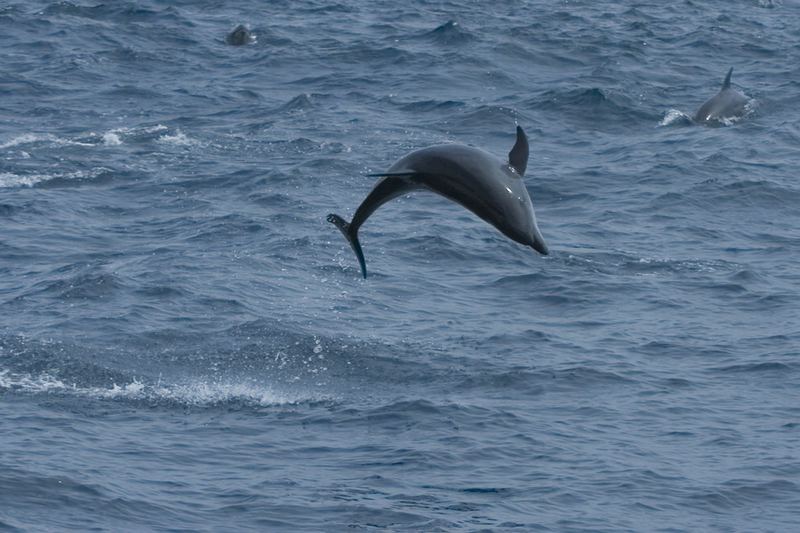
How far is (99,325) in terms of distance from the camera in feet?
100

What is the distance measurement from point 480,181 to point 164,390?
492 inches

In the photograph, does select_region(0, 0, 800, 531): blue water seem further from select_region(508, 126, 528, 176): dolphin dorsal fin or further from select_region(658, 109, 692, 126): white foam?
select_region(508, 126, 528, 176): dolphin dorsal fin

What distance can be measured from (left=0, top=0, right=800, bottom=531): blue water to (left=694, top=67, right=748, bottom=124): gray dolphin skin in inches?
21.7

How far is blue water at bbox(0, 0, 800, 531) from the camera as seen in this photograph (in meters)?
24.3

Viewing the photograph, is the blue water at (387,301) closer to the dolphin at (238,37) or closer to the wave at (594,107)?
the wave at (594,107)

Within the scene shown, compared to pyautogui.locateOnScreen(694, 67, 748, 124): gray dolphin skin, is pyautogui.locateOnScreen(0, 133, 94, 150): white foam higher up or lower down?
lower down

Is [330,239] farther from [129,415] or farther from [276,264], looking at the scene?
[129,415]

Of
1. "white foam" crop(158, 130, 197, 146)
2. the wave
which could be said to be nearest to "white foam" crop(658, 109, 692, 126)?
the wave

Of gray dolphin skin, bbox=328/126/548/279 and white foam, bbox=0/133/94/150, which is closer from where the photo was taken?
gray dolphin skin, bbox=328/126/548/279

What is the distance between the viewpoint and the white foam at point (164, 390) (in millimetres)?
27594

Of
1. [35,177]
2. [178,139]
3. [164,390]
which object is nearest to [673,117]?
[178,139]

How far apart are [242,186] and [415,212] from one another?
14.0 feet

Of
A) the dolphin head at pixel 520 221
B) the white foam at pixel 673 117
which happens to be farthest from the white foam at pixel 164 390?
the white foam at pixel 673 117

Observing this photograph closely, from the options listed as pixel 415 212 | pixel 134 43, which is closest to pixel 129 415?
pixel 415 212
